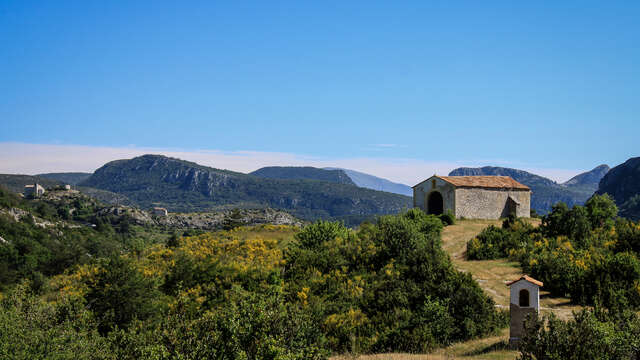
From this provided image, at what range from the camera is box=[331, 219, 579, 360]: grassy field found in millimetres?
12610

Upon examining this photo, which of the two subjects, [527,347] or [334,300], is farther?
[334,300]

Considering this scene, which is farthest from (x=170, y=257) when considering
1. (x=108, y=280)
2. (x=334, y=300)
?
(x=334, y=300)

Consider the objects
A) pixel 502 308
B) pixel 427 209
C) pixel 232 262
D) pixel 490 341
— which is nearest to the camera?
pixel 490 341

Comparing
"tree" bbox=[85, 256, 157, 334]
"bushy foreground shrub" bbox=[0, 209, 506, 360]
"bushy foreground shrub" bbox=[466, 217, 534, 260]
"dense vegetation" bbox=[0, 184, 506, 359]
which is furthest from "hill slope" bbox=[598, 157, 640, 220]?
"tree" bbox=[85, 256, 157, 334]

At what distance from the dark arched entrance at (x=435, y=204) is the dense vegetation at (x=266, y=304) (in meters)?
18.4

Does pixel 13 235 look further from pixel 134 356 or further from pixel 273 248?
pixel 134 356

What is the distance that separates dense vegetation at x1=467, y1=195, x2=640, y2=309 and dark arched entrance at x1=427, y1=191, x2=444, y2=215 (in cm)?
1011

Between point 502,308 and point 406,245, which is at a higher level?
point 406,245

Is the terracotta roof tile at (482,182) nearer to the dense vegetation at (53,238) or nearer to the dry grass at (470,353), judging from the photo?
the dense vegetation at (53,238)

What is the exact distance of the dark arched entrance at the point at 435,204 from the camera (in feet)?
144

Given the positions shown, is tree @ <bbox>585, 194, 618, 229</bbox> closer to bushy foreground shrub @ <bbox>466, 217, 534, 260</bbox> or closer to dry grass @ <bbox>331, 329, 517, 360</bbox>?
bushy foreground shrub @ <bbox>466, 217, 534, 260</bbox>

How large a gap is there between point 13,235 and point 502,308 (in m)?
69.5

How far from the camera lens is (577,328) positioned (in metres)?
8.40

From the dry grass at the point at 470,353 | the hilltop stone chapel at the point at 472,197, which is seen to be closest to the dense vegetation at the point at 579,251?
the dry grass at the point at 470,353
